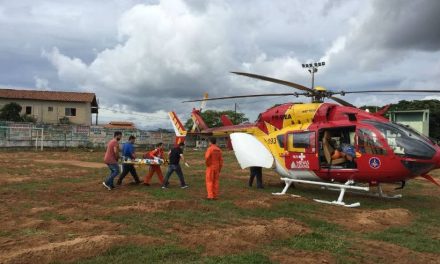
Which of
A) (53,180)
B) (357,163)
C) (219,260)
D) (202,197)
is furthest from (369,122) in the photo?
(53,180)

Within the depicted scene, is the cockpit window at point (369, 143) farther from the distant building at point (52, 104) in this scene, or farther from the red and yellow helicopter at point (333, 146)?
the distant building at point (52, 104)

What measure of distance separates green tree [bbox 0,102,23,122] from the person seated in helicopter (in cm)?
4681

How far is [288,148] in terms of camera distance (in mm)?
13477

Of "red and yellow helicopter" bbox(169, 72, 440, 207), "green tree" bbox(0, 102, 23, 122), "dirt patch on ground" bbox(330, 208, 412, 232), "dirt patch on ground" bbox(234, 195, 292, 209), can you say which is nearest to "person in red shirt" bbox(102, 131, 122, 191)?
"red and yellow helicopter" bbox(169, 72, 440, 207)

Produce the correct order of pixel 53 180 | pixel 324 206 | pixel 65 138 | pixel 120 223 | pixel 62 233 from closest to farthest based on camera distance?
pixel 62 233, pixel 120 223, pixel 324 206, pixel 53 180, pixel 65 138

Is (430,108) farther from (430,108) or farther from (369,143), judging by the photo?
(369,143)

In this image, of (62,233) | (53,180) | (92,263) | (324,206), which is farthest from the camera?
(53,180)

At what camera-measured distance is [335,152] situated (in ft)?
40.3

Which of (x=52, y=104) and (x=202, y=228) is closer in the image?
(x=202, y=228)

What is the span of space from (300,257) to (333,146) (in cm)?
688

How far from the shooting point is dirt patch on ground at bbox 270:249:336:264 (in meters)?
6.08

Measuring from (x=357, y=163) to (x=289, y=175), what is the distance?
2620mm

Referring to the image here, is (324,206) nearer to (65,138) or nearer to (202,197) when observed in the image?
(202,197)

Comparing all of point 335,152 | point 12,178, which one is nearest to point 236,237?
point 335,152
